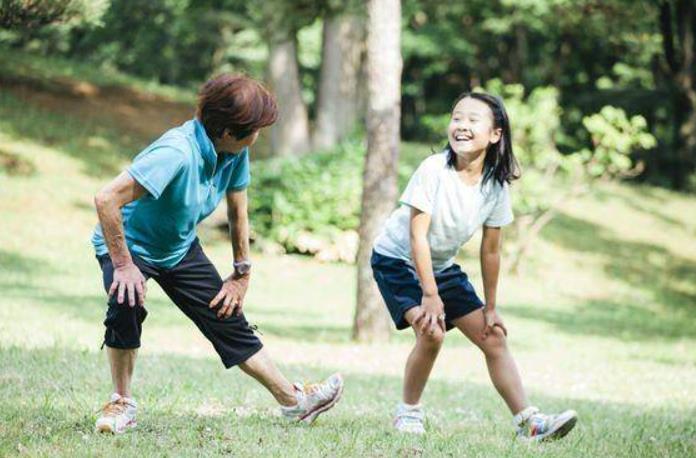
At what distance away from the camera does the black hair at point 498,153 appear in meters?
5.25

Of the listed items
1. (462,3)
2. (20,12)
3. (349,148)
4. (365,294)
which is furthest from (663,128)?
(20,12)

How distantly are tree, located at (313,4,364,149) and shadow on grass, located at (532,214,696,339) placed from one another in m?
5.28

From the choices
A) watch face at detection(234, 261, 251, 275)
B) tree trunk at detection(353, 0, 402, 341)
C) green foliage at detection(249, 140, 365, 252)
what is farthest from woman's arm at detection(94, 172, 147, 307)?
green foliage at detection(249, 140, 365, 252)

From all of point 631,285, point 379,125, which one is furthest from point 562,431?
point 631,285

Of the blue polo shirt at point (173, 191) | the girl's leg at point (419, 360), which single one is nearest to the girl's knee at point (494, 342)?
the girl's leg at point (419, 360)

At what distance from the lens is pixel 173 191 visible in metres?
4.50

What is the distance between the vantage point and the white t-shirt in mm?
5098

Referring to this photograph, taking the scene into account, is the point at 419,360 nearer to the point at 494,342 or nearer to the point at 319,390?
the point at 494,342

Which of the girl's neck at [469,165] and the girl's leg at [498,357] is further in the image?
the girl's leg at [498,357]

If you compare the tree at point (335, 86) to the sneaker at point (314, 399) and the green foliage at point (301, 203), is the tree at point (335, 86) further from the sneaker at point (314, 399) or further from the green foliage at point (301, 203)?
the sneaker at point (314, 399)

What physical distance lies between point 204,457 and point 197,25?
80.0 ft

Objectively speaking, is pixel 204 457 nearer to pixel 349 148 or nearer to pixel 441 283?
pixel 441 283

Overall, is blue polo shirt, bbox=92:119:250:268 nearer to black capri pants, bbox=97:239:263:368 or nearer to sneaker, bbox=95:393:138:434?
black capri pants, bbox=97:239:263:368

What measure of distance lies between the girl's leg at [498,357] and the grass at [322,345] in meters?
0.23
